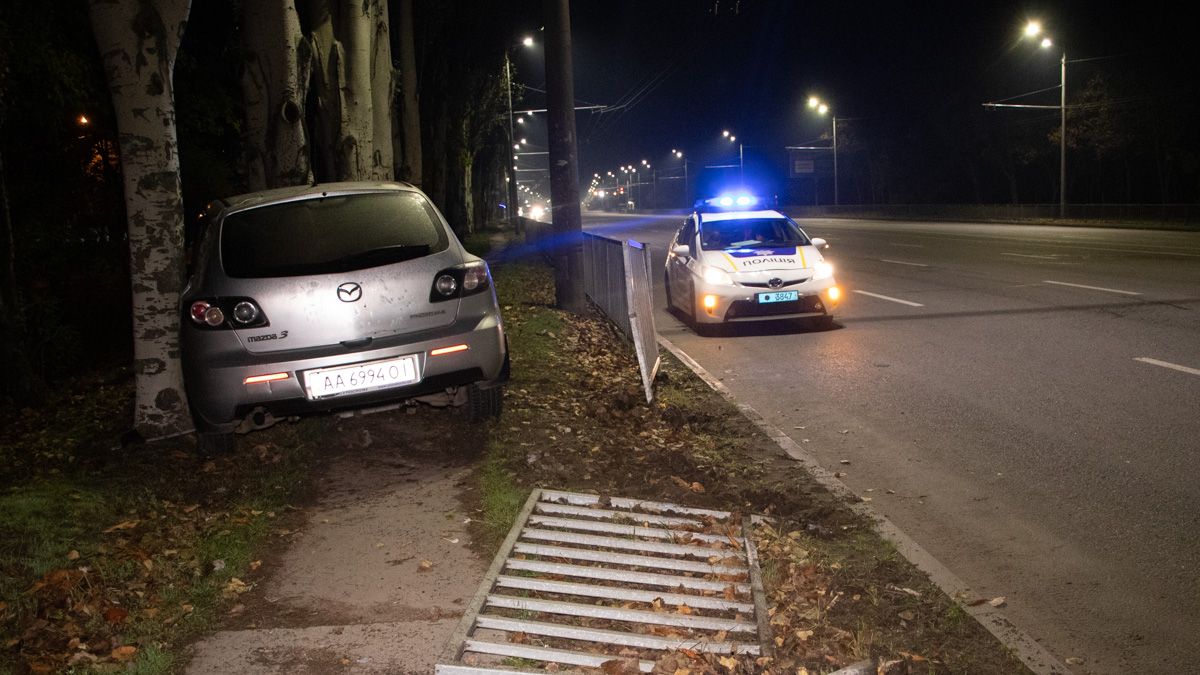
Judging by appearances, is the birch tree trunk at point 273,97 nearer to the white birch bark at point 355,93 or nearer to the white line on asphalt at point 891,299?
the white birch bark at point 355,93

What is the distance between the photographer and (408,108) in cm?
2189

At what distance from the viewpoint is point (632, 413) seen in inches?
324

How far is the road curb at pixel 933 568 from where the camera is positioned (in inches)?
152

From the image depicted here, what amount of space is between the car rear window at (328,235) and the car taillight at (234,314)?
19 cm

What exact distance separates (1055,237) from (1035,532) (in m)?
28.4

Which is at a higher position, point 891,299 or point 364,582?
point 891,299

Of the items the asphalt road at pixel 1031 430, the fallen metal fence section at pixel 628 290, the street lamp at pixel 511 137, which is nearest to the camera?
the asphalt road at pixel 1031 430

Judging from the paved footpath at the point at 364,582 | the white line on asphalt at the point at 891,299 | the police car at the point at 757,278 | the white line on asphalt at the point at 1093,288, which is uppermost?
the police car at the point at 757,278

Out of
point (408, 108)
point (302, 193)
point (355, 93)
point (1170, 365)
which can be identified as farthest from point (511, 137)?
point (302, 193)

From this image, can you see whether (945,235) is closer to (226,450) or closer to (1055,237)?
(1055,237)

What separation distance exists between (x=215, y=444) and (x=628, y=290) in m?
3.90

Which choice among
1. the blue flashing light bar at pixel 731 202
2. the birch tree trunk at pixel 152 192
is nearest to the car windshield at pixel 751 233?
the blue flashing light bar at pixel 731 202

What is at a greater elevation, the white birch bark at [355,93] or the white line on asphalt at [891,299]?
the white birch bark at [355,93]

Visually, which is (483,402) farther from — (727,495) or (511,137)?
(511,137)
